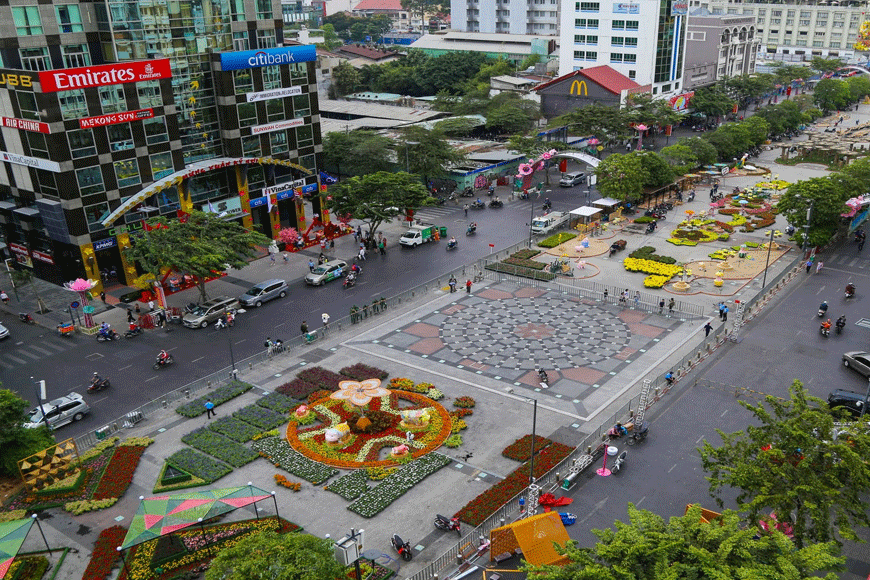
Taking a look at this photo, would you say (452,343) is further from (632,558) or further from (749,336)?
(632,558)

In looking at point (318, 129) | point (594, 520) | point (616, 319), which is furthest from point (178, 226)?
point (594, 520)

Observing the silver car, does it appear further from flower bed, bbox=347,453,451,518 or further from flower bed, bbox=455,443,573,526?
flower bed, bbox=455,443,573,526

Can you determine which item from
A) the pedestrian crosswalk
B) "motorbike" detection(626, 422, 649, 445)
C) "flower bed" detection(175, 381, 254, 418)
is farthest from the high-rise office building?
"motorbike" detection(626, 422, 649, 445)

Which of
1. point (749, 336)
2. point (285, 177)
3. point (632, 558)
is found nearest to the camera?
point (632, 558)

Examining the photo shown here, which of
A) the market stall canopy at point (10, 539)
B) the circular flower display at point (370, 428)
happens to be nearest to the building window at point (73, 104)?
the circular flower display at point (370, 428)

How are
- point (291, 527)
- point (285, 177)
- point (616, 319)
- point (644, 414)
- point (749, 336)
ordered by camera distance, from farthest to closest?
point (285, 177), point (616, 319), point (749, 336), point (644, 414), point (291, 527)

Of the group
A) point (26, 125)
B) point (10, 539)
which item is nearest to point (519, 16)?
point (26, 125)
